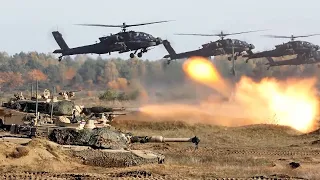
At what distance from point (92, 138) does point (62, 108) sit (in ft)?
28.1

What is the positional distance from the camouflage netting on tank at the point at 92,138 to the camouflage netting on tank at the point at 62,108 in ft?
23.2

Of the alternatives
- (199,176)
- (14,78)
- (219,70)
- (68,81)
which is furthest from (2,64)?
(199,176)

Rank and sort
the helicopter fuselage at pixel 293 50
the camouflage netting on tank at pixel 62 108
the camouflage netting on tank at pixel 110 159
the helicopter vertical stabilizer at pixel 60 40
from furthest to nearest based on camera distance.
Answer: the helicopter fuselage at pixel 293 50
the helicopter vertical stabilizer at pixel 60 40
the camouflage netting on tank at pixel 62 108
the camouflage netting on tank at pixel 110 159

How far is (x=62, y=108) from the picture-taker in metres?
28.8

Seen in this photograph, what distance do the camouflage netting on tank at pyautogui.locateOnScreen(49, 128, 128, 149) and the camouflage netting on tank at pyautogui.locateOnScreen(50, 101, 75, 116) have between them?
708cm

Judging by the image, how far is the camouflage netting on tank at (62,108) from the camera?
28.6 m

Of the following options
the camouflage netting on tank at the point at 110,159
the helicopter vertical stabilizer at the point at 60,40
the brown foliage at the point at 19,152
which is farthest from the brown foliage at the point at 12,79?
the camouflage netting on tank at the point at 110,159

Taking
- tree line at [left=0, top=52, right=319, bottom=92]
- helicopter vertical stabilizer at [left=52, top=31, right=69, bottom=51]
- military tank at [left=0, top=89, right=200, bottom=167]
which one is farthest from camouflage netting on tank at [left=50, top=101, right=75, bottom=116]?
helicopter vertical stabilizer at [left=52, top=31, right=69, bottom=51]

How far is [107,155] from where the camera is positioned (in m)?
19.8

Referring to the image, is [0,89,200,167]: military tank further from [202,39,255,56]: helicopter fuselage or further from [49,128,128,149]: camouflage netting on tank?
[202,39,255,56]: helicopter fuselage

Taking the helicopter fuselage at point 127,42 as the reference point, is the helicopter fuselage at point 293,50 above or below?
above

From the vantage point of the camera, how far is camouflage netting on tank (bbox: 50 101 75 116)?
94.0 ft

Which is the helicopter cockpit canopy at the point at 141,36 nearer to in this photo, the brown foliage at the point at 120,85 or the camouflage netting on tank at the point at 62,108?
the brown foliage at the point at 120,85

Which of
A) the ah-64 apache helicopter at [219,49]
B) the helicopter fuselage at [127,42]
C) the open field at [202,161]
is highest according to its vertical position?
the ah-64 apache helicopter at [219,49]
